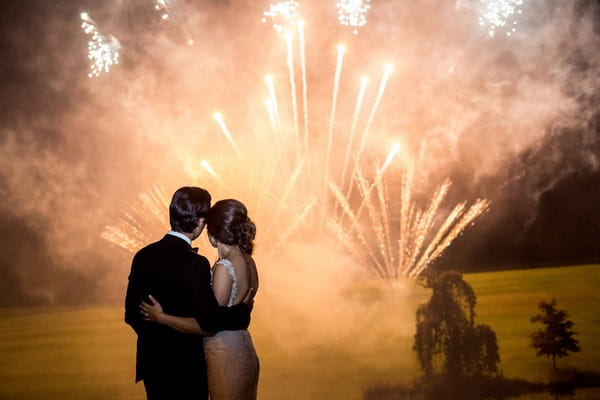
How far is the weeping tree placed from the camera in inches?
444

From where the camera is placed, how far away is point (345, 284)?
486 inches

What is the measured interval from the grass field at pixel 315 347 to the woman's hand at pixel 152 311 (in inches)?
375

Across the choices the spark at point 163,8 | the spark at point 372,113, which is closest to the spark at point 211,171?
the spark at point 372,113

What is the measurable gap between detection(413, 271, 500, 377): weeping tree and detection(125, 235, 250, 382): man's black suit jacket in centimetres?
946

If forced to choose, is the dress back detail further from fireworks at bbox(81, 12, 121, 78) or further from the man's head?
fireworks at bbox(81, 12, 121, 78)

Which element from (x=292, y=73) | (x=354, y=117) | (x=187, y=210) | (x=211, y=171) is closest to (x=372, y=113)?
(x=354, y=117)

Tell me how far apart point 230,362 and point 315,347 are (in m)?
10.7

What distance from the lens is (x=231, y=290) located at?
266 centimetres

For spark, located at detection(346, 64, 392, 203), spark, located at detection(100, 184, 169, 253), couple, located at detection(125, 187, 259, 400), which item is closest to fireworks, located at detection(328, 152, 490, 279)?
spark, located at detection(346, 64, 392, 203)

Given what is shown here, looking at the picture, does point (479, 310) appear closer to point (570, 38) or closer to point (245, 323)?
point (570, 38)

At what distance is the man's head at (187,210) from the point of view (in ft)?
7.29

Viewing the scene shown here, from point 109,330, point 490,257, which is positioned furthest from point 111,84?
point 490,257

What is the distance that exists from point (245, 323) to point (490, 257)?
883cm

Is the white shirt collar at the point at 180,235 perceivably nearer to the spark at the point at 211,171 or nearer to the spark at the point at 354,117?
the spark at the point at 211,171
